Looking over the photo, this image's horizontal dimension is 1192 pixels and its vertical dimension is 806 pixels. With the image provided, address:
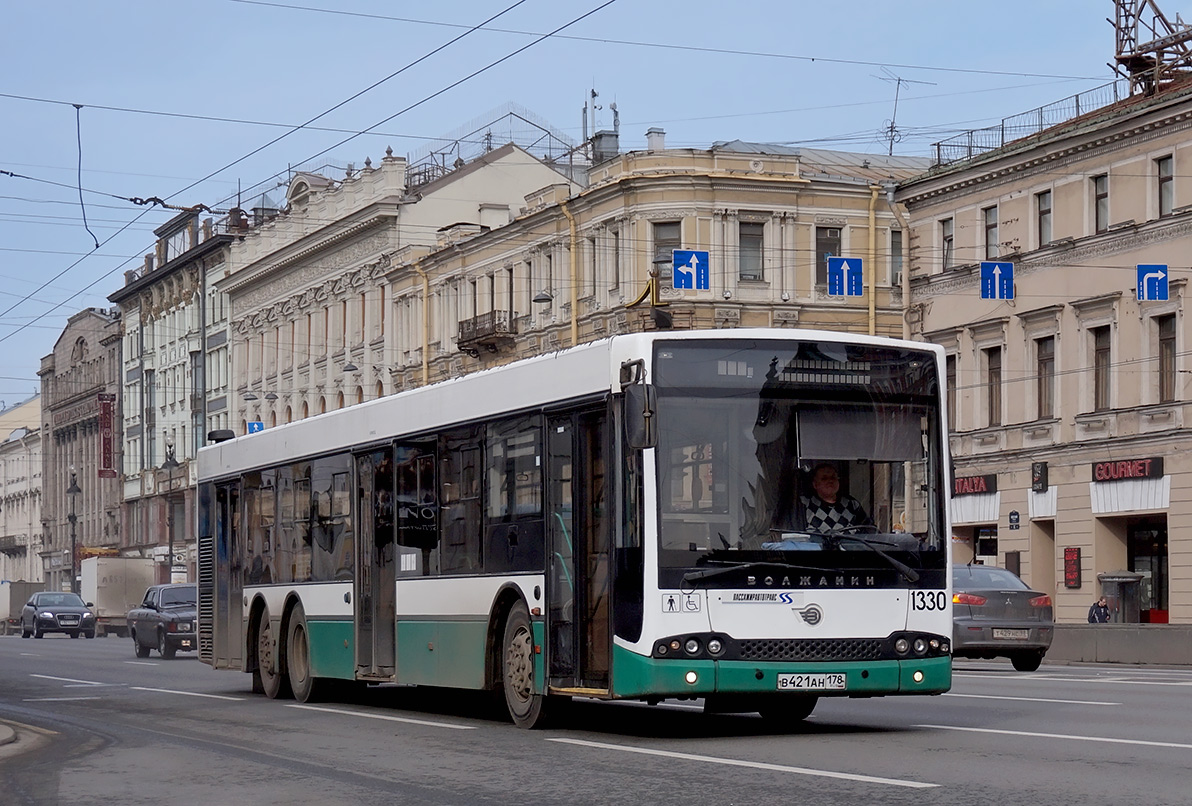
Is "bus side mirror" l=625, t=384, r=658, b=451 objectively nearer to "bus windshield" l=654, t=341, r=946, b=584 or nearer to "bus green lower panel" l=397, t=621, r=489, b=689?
"bus windshield" l=654, t=341, r=946, b=584

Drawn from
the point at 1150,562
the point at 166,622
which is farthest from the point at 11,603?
the point at 1150,562

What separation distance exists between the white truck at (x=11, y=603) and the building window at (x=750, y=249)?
38.2 m

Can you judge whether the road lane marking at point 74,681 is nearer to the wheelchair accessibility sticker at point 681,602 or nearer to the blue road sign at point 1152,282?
the wheelchair accessibility sticker at point 681,602

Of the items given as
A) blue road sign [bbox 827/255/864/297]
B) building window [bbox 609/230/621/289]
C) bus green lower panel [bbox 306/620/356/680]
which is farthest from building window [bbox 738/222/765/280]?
bus green lower panel [bbox 306/620/356/680]

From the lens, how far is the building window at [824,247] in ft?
197

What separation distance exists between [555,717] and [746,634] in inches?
118

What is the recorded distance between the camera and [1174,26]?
1948 inches

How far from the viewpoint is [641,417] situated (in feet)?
45.5

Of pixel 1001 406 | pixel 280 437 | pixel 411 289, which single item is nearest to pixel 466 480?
pixel 280 437

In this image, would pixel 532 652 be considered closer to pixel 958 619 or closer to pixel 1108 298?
pixel 958 619

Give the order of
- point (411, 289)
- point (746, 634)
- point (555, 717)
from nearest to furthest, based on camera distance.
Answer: point (746, 634) → point (555, 717) → point (411, 289)

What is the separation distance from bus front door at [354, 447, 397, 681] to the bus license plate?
17.5 feet

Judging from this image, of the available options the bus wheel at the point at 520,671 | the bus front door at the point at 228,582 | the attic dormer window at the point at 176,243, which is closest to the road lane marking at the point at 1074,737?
the bus wheel at the point at 520,671

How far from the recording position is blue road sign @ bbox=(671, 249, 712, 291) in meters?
53.3
